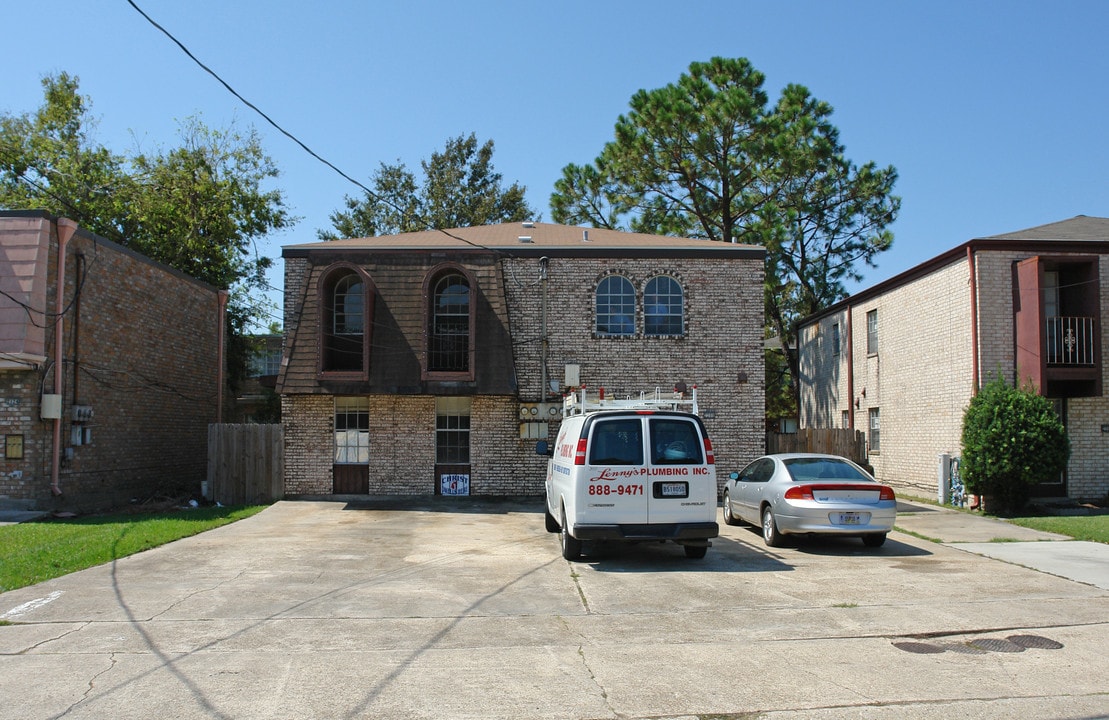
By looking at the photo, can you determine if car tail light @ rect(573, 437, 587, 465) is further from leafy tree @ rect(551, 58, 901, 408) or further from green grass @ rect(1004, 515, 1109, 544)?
leafy tree @ rect(551, 58, 901, 408)

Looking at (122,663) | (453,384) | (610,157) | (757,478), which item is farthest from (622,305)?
(610,157)

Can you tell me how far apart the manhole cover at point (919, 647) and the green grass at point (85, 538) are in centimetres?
929

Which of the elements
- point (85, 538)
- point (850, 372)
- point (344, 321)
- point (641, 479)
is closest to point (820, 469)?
point (641, 479)

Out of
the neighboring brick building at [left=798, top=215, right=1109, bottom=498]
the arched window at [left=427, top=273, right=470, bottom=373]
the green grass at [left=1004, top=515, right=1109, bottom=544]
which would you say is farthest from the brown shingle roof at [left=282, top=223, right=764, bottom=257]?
the green grass at [left=1004, top=515, right=1109, bottom=544]

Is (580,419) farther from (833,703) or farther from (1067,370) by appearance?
(1067,370)

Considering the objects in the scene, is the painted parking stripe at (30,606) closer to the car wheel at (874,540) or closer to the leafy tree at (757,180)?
the car wheel at (874,540)

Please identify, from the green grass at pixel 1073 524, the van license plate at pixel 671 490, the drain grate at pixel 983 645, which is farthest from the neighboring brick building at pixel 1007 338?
the drain grate at pixel 983 645

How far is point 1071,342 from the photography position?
17.6 meters

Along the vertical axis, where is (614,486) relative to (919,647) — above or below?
above

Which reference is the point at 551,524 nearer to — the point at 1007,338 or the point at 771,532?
the point at 771,532

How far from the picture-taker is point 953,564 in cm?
1120

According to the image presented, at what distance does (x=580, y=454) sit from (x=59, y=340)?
470 inches

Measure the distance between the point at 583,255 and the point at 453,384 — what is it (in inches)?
172

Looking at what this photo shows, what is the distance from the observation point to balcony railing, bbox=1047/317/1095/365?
57.6ft
